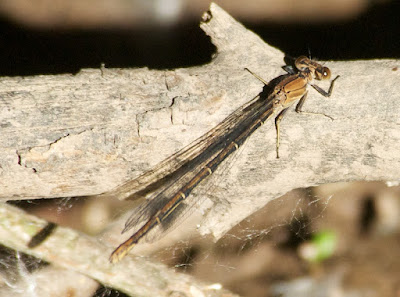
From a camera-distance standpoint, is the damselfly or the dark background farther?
the dark background

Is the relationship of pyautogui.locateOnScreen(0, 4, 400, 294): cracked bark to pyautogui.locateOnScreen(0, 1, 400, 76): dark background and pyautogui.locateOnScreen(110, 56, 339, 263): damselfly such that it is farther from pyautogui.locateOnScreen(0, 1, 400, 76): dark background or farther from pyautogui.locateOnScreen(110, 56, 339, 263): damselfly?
pyautogui.locateOnScreen(0, 1, 400, 76): dark background

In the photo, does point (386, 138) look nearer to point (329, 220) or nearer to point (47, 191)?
point (329, 220)

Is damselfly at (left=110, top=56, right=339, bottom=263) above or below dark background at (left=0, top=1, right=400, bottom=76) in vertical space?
below

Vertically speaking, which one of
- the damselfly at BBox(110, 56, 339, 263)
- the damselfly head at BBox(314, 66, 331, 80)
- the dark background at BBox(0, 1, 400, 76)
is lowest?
the damselfly at BBox(110, 56, 339, 263)

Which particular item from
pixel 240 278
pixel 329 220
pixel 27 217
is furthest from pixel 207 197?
pixel 329 220

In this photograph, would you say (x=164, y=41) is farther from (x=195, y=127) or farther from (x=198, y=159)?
(x=195, y=127)

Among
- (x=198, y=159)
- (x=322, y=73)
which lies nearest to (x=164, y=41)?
(x=198, y=159)

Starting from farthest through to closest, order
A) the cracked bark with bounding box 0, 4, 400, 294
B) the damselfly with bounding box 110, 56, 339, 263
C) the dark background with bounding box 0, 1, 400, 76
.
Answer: the dark background with bounding box 0, 1, 400, 76 < the damselfly with bounding box 110, 56, 339, 263 < the cracked bark with bounding box 0, 4, 400, 294

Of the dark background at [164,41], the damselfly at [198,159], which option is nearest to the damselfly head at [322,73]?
the damselfly at [198,159]

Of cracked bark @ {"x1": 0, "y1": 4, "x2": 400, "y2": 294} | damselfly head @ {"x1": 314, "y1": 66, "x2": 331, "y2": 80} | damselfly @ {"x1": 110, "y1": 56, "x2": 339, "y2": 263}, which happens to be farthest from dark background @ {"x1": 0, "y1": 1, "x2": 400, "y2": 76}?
cracked bark @ {"x1": 0, "y1": 4, "x2": 400, "y2": 294}
